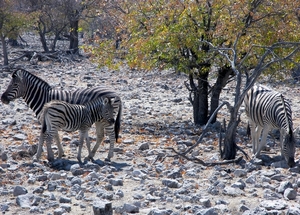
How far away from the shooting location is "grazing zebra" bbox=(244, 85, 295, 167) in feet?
34.6

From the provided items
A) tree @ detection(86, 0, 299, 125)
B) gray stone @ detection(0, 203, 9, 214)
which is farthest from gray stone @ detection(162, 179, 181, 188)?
tree @ detection(86, 0, 299, 125)

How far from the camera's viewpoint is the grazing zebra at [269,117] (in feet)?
34.6

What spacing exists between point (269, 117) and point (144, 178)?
356 cm

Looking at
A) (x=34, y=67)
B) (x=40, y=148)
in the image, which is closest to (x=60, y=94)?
(x=40, y=148)

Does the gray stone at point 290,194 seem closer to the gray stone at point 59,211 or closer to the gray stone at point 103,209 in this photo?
the gray stone at point 103,209

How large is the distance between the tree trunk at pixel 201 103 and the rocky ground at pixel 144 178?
39 cm

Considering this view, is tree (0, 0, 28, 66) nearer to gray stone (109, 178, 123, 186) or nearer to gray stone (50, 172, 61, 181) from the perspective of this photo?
gray stone (50, 172, 61, 181)

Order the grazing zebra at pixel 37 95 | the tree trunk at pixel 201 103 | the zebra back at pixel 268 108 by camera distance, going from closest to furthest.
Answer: the zebra back at pixel 268 108, the grazing zebra at pixel 37 95, the tree trunk at pixel 201 103

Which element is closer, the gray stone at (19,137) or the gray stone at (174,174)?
the gray stone at (174,174)

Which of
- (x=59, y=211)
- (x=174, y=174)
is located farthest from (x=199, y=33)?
(x=59, y=211)

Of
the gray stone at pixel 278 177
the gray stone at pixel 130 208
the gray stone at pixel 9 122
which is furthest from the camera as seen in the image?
the gray stone at pixel 9 122

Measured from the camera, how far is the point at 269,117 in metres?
11.7

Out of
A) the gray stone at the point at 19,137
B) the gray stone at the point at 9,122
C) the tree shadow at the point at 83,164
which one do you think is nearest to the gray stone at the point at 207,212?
the tree shadow at the point at 83,164

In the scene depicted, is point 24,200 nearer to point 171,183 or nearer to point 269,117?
point 171,183
